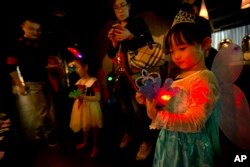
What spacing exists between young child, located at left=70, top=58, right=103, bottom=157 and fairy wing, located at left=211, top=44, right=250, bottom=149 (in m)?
1.10

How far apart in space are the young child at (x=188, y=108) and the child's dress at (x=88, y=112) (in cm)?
97

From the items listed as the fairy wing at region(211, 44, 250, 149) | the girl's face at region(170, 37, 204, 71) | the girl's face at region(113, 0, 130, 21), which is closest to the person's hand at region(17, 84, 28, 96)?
the girl's face at region(113, 0, 130, 21)

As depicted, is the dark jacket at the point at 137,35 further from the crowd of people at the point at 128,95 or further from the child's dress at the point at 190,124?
the child's dress at the point at 190,124

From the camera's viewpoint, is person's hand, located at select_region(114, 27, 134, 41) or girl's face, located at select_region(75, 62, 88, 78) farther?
girl's face, located at select_region(75, 62, 88, 78)

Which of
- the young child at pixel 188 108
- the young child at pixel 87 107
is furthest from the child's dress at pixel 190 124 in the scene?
the young child at pixel 87 107

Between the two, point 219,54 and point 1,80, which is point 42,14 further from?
point 219,54

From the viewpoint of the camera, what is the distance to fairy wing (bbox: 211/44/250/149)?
1.04m

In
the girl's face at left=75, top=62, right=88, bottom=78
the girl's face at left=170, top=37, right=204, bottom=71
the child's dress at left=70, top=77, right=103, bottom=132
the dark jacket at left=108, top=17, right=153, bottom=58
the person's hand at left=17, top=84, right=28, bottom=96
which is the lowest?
the child's dress at left=70, top=77, right=103, bottom=132

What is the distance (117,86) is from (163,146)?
0.80 metres

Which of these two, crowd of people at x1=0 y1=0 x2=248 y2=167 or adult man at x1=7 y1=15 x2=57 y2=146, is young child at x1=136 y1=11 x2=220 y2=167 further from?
adult man at x1=7 y1=15 x2=57 y2=146

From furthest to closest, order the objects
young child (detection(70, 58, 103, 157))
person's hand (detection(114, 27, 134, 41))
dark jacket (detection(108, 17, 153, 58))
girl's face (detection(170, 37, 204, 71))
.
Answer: young child (detection(70, 58, 103, 157)) < dark jacket (detection(108, 17, 153, 58)) < person's hand (detection(114, 27, 134, 41)) < girl's face (detection(170, 37, 204, 71))

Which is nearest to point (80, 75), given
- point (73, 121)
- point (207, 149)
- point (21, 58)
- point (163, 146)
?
point (73, 121)

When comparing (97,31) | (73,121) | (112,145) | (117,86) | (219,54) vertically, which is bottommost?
(112,145)

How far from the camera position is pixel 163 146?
996 mm
